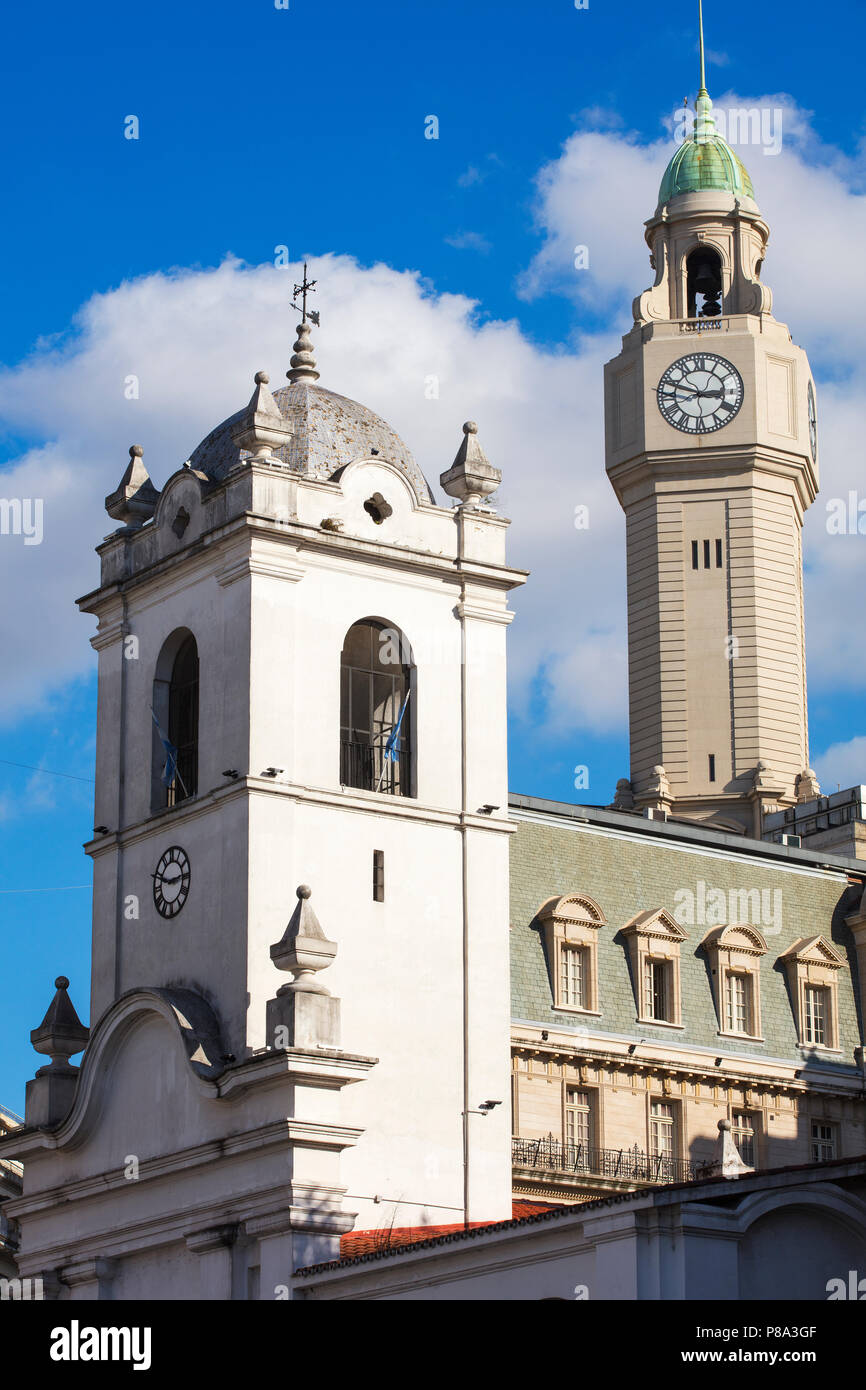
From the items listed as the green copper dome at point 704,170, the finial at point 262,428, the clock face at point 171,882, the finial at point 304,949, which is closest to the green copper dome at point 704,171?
the green copper dome at point 704,170

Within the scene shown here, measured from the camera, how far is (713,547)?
353 feet

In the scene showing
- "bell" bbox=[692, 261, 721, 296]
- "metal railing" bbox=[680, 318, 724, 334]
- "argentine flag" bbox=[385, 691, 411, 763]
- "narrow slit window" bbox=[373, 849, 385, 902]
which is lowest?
"narrow slit window" bbox=[373, 849, 385, 902]

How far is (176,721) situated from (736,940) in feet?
63.6

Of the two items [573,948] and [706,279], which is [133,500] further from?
[706,279]

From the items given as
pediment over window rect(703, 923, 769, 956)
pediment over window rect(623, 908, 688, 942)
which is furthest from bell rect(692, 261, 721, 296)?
pediment over window rect(623, 908, 688, 942)

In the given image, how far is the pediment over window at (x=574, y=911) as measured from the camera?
69250mm

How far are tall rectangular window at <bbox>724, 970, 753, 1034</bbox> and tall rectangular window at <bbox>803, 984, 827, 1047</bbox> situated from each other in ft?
6.14

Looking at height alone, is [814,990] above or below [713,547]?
below

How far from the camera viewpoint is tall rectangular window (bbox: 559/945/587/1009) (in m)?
69.2

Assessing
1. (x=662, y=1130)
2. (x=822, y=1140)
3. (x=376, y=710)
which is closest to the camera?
(x=376, y=710)

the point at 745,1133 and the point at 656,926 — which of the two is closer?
the point at 656,926

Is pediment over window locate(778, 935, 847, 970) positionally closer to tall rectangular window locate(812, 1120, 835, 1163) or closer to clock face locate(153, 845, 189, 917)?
tall rectangular window locate(812, 1120, 835, 1163)

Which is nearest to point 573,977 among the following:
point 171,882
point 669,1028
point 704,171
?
point 669,1028
